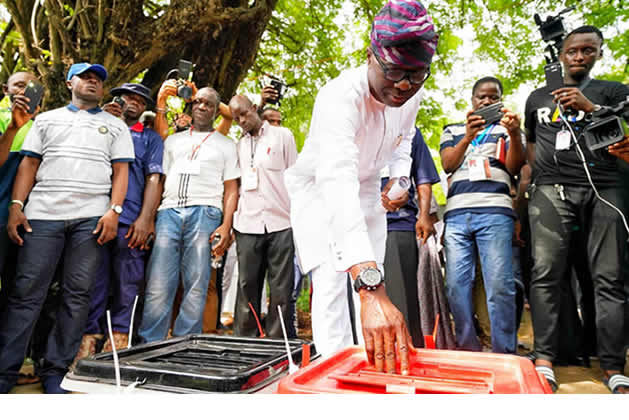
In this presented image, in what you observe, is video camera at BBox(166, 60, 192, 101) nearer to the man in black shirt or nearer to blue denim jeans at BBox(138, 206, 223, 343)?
blue denim jeans at BBox(138, 206, 223, 343)

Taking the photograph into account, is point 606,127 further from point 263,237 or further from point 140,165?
point 140,165

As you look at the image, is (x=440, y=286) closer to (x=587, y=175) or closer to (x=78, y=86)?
(x=587, y=175)

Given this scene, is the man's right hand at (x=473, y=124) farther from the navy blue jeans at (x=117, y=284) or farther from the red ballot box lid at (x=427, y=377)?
the navy blue jeans at (x=117, y=284)

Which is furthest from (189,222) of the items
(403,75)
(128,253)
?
(403,75)

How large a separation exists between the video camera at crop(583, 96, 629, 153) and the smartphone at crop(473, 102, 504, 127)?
50cm

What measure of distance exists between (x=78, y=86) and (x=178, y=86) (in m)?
0.85

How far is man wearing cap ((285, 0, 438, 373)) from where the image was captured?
1.07 metres

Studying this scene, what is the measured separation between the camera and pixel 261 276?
10.0 ft

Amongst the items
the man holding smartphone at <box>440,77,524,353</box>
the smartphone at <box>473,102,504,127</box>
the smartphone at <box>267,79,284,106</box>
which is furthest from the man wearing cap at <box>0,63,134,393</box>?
the smartphone at <box>473,102,504,127</box>

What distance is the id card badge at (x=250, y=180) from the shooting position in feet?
10.1

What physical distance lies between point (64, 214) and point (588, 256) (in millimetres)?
2845

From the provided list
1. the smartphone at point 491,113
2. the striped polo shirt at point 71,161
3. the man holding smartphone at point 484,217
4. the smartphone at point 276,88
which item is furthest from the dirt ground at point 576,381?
the smartphone at point 276,88

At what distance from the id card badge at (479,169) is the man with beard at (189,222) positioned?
158cm

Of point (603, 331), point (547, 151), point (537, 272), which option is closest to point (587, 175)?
point (547, 151)
